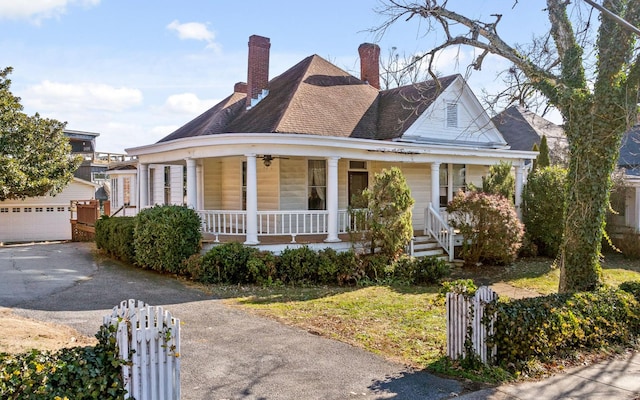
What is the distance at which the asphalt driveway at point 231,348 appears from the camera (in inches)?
219

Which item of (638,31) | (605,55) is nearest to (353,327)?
(638,31)

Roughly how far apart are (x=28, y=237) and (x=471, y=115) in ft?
70.2

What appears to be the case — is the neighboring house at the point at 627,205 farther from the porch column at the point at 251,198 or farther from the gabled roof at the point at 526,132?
the porch column at the point at 251,198

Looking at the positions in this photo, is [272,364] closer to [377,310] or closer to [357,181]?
[377,310]

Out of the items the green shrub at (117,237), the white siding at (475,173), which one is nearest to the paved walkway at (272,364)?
the green shrub at (117,237)

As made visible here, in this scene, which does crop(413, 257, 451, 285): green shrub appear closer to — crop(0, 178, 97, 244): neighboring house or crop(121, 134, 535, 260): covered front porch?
crop(121, 134, 535, 260): covered front porch

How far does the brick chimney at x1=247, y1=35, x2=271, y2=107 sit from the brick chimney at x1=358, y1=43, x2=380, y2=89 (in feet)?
16.7

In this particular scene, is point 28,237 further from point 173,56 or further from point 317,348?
point 317,348

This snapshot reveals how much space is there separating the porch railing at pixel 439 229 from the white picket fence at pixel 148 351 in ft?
39.7

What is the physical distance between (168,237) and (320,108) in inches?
A: 279

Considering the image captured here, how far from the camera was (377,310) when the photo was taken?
970cm

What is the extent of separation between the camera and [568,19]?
9477 mm

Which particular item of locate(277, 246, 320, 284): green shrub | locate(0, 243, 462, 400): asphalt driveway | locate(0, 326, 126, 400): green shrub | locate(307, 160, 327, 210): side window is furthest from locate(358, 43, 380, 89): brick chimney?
locate(0, 326, 126, 400): green shrub

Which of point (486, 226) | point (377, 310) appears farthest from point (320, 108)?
point (377, 310)
